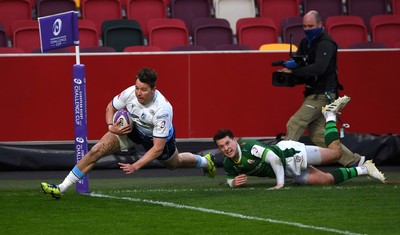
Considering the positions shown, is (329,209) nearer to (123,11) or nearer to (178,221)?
(178,221)

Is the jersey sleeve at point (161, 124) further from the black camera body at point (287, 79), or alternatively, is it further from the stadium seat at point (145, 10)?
the stadium seat at point (145, 10)

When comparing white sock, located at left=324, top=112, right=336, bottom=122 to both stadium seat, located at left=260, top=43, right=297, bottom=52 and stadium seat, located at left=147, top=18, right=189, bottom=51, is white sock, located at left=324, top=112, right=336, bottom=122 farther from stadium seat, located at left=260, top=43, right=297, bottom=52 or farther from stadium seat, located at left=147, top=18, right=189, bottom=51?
stadium seat, located at left=147, top=18, right=189, bottom=51

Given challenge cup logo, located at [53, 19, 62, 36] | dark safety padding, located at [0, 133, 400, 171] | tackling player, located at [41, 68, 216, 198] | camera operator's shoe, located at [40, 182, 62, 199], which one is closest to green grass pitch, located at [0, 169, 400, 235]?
camera operator's shoe, located at [40, 182, 62, 199]

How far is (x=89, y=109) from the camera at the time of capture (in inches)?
667

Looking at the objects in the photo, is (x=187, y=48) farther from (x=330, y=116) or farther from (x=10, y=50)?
(x=330, y=116)

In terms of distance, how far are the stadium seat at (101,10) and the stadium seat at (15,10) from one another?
37.6 inches

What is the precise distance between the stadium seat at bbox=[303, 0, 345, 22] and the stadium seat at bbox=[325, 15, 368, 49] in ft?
2.91

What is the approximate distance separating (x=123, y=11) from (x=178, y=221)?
9.58 meters

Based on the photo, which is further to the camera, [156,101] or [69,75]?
[69,75]

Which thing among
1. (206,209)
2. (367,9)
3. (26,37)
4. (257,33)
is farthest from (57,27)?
(367,9)

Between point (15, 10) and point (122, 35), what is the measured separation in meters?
2.11

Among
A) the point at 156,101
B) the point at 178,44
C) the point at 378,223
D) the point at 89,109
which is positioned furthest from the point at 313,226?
the point at 178,44

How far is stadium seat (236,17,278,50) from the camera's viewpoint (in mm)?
19344

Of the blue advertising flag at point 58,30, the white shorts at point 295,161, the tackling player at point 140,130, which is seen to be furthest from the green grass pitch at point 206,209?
the blue advertising flag at point 58,30
